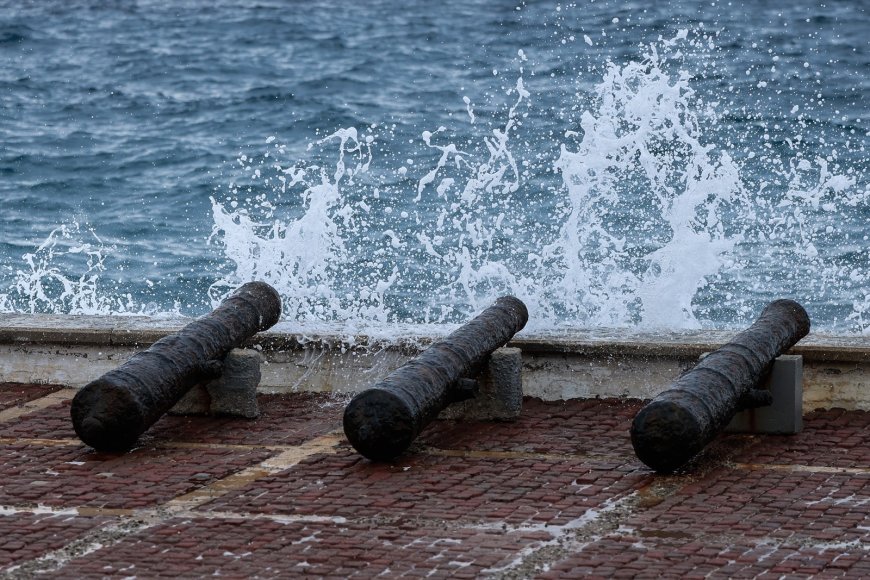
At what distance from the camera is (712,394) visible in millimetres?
9383

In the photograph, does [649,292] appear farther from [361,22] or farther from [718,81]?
[361,22]

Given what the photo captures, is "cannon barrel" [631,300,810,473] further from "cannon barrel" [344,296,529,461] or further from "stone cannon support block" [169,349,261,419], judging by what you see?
"stone cannon support block" [169,349,261,419]

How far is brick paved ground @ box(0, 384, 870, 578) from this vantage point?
7723 millimetres

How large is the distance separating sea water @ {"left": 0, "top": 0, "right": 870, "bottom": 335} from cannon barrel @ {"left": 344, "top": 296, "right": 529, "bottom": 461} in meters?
1.03

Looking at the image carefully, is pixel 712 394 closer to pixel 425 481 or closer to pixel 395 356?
pixel 425 481

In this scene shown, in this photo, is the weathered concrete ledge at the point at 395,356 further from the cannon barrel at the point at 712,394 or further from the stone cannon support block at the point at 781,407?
the stone cannon support block at the point at 781,407

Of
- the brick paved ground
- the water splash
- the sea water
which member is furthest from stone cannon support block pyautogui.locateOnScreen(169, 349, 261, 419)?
the water splash

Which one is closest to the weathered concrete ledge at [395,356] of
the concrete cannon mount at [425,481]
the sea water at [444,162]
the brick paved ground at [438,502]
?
the concrete cannon mount at [425,481]

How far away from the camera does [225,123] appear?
37000 mm

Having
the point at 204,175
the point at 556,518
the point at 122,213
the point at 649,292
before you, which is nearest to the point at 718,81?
the point at 204,175

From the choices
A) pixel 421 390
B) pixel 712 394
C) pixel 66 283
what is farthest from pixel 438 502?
pixel 66 283

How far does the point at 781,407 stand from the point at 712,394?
2.79ft

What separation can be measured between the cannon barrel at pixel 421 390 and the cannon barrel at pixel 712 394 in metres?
1.30

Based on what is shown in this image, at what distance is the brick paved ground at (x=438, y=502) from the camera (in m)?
7.72
